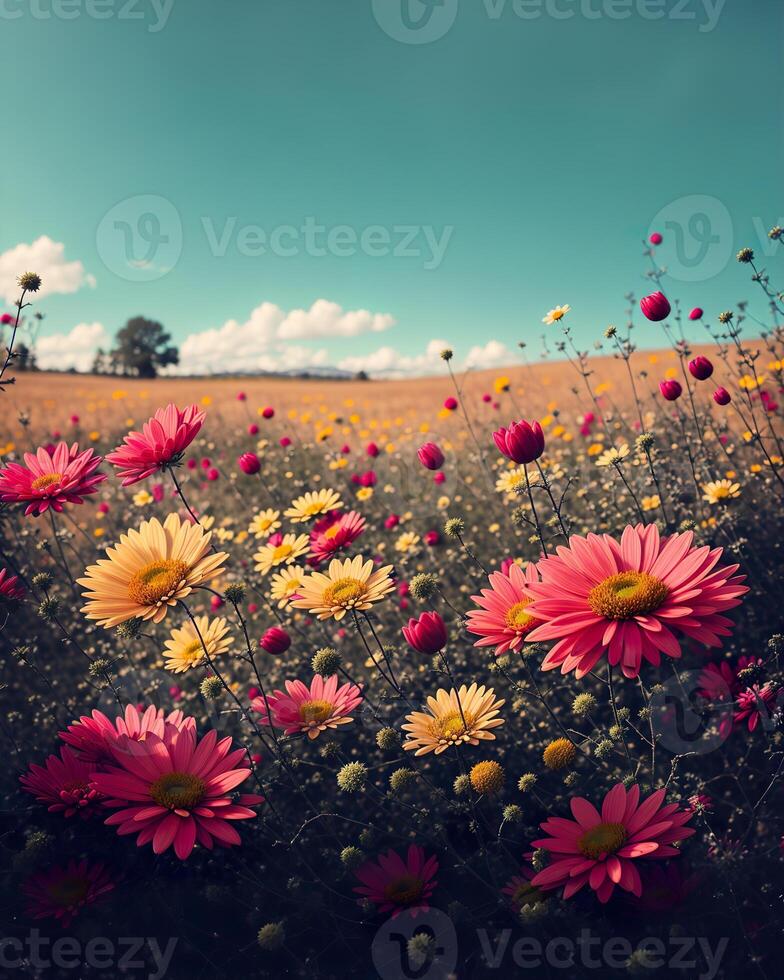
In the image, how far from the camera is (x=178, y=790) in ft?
5.48

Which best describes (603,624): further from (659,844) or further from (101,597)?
(101,597)

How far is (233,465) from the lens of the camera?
27.8 ft

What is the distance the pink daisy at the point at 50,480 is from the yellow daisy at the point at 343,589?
848 millimetres

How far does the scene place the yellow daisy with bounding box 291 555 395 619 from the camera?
2.23m

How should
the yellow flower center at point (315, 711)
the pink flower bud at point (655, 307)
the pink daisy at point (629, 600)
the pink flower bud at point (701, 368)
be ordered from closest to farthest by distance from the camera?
1. the pink daisy at point (629, 600)
2. the yellow flower center at point (315, 711)
3. the pink flower bud at point (655, 307)
4. the pink flower bud at point (701, 368)

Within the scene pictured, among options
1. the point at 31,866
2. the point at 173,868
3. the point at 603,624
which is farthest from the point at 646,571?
the point at 31,866

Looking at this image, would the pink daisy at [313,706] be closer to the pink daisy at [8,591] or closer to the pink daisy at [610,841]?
the pink daisy at [610,841]

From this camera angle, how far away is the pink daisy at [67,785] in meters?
1.98

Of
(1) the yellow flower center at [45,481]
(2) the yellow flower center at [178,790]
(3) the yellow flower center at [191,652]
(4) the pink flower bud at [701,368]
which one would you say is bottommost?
(2) the yellow flower center at [178,790]

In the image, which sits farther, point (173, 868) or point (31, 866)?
point (173, 868)

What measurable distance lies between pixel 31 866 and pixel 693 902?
245 cm

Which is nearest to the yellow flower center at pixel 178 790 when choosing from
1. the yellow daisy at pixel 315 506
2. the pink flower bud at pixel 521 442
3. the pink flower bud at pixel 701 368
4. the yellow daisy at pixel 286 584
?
the pink flower bud at pixel 521 442

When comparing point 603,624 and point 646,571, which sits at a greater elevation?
point 646,571

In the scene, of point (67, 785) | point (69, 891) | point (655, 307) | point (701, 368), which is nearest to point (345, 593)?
point (67, 785)
